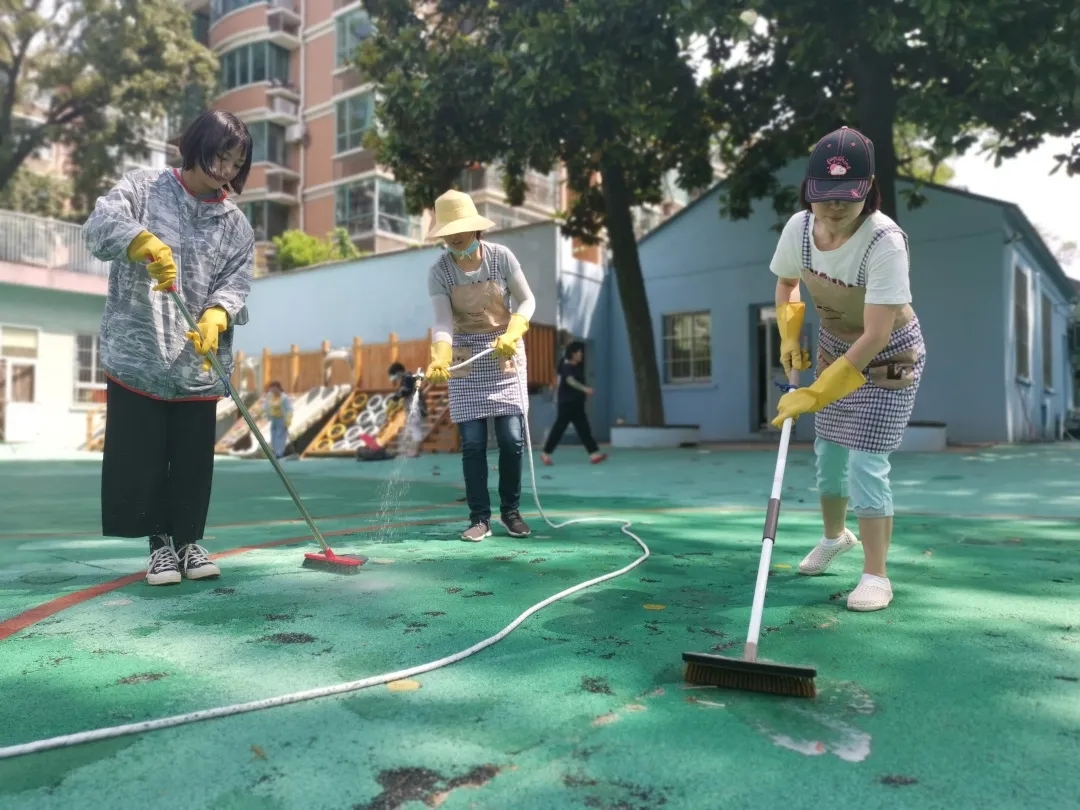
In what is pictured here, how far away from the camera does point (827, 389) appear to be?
8.58 ft

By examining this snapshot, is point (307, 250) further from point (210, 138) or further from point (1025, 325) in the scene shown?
point (210, 138)

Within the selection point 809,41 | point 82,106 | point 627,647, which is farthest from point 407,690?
point 82,106

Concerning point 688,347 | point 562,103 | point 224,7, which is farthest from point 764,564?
point 224,7

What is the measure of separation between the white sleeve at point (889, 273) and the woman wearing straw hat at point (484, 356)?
1.96 metres

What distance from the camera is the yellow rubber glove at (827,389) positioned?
8.57 feet

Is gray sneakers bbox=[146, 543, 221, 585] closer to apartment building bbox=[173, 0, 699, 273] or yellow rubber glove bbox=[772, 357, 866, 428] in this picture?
yellow rubber glove bbox=[772, 357, 866, 428]

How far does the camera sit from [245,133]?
127 inches

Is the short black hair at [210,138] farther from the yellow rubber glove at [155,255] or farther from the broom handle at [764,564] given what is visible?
the broom handle at [764,564]

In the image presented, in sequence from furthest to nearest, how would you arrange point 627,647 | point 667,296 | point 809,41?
point 667,296
point 809,41
point 627,647

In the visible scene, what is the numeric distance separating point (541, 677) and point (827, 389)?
1299 mm

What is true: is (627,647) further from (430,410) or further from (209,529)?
(430,410)

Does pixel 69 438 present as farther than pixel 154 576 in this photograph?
Yes

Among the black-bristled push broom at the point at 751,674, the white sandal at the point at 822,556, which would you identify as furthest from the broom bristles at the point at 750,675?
the white sandal at the point at 822,556

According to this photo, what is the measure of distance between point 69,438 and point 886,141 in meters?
19.8
